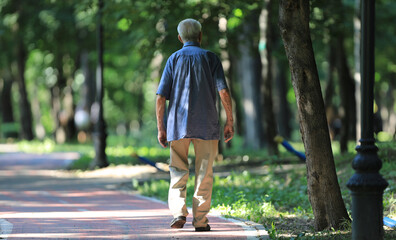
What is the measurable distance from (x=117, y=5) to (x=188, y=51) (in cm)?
933

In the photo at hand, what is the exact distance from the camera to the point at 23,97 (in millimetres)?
31234

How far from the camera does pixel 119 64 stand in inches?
1597

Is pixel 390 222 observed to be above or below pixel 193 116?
below

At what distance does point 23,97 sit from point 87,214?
Answer: 23932 mm

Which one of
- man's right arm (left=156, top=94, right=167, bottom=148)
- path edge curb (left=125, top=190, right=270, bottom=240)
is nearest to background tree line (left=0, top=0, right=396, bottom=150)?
path edge curb (left=125, top=190, right=270, bottom=240)

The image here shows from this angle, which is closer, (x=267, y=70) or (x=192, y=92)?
(x=192, y=92)

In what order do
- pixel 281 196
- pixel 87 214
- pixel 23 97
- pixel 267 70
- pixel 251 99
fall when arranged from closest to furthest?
pixel 87 214
pixel 281 196
pixel 267 70
pixel 251 99
pixel 23 97

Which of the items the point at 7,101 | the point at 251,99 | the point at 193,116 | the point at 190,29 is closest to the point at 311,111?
the point at 193,116

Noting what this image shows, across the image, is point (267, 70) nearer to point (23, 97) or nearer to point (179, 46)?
point (179, 46)

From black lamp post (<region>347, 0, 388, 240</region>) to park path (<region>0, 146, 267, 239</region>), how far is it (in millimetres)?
1148

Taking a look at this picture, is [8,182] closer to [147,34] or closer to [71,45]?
[147,34]

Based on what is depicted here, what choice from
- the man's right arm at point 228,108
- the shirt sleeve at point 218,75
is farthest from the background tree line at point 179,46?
the man's right arm at point 228,108

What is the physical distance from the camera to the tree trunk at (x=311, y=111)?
22.6 feet

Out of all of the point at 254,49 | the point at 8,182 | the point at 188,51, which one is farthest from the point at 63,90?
the point at 188,51
